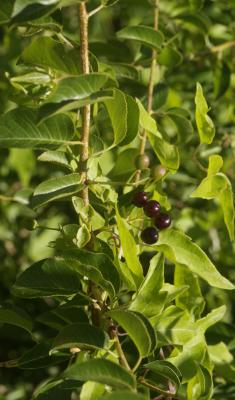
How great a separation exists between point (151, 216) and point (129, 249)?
0.17m

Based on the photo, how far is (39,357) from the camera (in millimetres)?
1652

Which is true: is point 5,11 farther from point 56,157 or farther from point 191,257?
point 191,257

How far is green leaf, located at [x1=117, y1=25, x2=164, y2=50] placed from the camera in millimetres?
2074

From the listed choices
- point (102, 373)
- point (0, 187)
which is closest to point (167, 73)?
point (0, 187)

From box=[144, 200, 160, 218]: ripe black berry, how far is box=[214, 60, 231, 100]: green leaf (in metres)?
1.14

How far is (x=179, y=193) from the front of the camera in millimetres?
2973

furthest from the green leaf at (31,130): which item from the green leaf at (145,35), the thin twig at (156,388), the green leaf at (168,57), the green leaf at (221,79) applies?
the green leaf at (221,79)

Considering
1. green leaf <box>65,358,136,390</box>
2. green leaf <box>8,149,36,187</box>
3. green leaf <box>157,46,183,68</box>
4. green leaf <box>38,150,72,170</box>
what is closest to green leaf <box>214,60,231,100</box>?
green leaf <box>157,46,183,68</box>

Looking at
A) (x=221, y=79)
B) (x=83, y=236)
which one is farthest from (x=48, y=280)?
(x=221, y=79)

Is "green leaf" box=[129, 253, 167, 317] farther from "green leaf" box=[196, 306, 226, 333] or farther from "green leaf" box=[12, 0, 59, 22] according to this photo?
"green leaf" box=[12, 0, 59, 22]

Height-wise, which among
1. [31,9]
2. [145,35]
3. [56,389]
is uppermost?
[31,9]

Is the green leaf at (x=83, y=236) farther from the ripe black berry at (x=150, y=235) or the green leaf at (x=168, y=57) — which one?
the green leaf at (x=168, y=57)

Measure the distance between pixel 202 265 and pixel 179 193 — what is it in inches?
53.4

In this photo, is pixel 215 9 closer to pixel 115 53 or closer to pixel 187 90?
pixel 187 90
